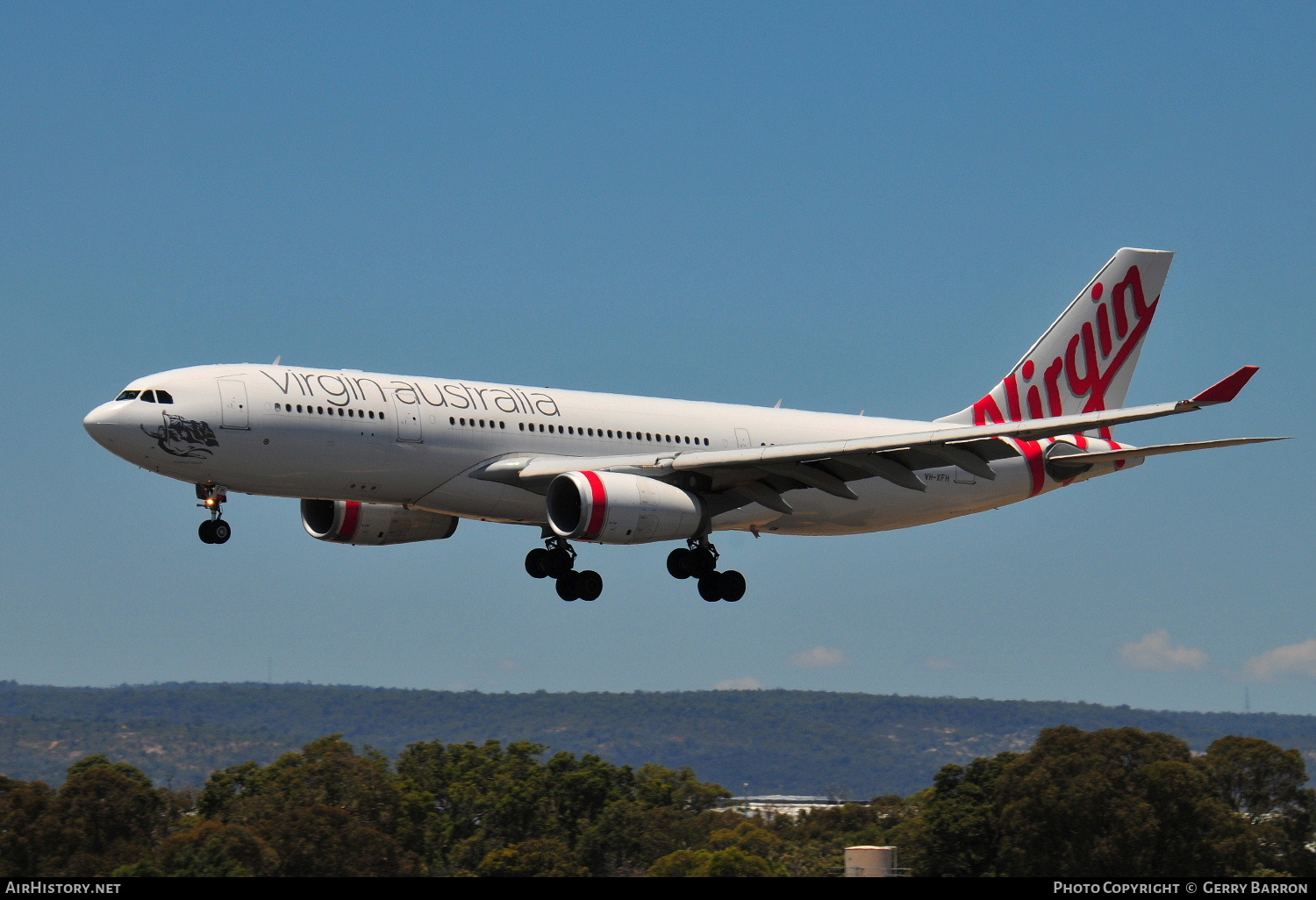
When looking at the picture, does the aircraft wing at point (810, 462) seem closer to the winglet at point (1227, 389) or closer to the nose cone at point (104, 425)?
the winglet at point (1227, 389)

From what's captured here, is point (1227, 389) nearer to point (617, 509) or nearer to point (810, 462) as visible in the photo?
point (810, 462)

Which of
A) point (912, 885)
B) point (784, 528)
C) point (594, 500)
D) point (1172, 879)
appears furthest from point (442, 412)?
point (1172, 879)

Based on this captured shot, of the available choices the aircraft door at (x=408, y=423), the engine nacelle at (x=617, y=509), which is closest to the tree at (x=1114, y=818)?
the engine nacelle at (x=617, y=509)

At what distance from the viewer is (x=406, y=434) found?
37.8m

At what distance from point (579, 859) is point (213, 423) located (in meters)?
66.3

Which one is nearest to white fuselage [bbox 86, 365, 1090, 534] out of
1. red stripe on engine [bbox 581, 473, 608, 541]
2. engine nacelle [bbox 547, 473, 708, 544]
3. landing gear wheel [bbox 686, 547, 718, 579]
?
landing gear wheel [bbox 686, 547, 718, 579]

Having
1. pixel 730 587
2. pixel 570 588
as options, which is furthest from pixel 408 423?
pixel 730 587

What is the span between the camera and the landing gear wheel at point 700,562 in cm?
4250

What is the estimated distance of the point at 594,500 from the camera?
37.3 meters

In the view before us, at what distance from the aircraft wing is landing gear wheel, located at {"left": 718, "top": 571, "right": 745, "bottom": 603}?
107 inches

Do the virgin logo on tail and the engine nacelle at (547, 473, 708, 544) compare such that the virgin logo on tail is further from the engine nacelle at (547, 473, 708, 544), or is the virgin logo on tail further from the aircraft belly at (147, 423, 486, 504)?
the aircraft belly at (147, 423, 486, 504)

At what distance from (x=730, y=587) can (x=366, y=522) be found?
10.5 m

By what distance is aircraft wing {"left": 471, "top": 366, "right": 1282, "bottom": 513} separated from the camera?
122 feet

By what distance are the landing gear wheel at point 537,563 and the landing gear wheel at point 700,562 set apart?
3957 mm
